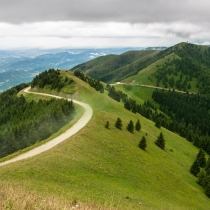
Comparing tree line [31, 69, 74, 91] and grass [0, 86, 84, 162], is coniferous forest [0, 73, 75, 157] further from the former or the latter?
tree line [31, 69, 74, 91]

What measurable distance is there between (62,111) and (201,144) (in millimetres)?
68095

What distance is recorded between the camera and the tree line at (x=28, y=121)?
194 feet

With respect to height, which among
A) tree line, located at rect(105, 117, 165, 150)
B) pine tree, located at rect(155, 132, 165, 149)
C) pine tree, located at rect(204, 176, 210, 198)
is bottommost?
pine tree, located at rect(204, 176, 210, 198)

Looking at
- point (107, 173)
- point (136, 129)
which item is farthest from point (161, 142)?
point (107, 173)

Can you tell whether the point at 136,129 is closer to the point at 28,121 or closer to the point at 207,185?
the point at 207,185

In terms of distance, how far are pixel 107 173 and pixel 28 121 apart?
4653 cm

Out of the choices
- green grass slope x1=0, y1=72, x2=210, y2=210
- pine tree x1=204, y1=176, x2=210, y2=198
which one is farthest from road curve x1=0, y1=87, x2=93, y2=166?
pine tree x1=204, y1=176, x2=210, y2=198

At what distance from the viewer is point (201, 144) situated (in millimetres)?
104312

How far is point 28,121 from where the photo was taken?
76625 mm

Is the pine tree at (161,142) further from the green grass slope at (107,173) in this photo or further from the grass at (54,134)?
the grass at (54,134)

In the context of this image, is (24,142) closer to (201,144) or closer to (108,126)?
(108,126)

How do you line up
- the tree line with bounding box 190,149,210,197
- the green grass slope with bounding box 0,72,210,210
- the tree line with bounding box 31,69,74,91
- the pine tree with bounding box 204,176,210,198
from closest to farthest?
the green grass slope with bounding box 0,72,210,210, the pine tree with bounding box 204,176,210,198, the tree line with bounding box 190,149,210,197, the tree line with bounding box 31,69,74,91

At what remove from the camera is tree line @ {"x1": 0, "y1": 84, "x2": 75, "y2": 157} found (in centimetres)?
5909

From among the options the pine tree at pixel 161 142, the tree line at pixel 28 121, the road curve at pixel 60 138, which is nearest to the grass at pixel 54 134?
the road curve at pixel 60 138
